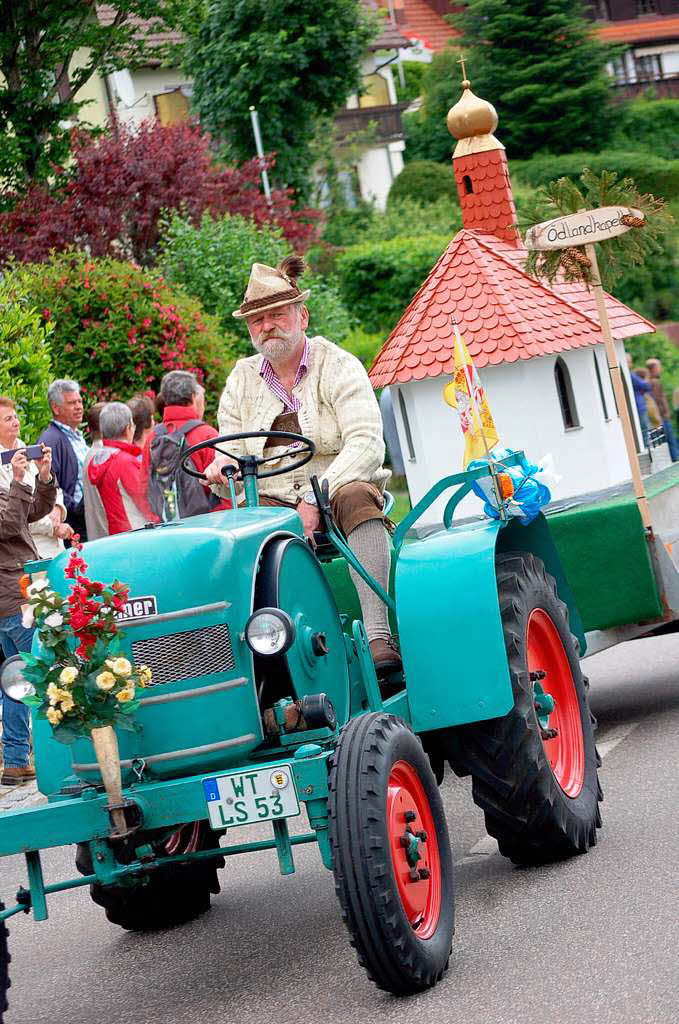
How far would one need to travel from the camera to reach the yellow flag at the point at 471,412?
6523 millimetres

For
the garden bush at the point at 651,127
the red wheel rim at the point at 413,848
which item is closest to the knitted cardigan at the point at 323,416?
the red wheel rim at the point at 413,848

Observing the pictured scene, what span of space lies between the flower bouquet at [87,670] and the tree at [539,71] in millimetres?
44845

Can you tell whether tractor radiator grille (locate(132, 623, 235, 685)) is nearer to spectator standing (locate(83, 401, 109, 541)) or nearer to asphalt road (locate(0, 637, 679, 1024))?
asphalt road (locate(0, 637, 679, 1024))

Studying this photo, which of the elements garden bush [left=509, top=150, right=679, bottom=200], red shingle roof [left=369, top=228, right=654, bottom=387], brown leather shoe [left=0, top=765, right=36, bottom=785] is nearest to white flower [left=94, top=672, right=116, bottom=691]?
brown leather shoe [left=0, top=765, right=36, bottom=785]

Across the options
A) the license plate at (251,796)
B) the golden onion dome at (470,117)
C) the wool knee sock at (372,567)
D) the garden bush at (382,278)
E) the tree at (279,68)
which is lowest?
the license plate at (251,796)

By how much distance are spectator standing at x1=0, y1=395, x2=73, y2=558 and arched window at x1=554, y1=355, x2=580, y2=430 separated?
225 inches

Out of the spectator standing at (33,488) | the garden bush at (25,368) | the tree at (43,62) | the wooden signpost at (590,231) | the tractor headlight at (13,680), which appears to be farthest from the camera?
the tree at (43,62)

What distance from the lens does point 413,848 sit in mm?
4828

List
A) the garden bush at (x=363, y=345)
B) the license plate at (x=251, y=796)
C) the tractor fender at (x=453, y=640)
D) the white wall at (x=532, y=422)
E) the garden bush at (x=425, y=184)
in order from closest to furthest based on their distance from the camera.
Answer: the license plate at (x=251, y=796) → the tractor fender at (x=453, y=640) → the white wall at (x=532, y=422) → the garden bush at (x=363, y=345) → the garden bush at (x=425, y=184)

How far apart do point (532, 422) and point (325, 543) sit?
9.06 metres

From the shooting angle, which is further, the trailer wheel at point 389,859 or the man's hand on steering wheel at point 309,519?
the man's hand on steering wheel at point 309,519

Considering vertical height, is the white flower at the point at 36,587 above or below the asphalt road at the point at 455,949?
above

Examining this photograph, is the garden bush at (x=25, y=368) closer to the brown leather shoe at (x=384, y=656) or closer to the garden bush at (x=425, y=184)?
the brown leather shoe at (x=384, y=656)

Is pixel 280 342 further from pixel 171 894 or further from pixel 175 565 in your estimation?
pixel 171 894
